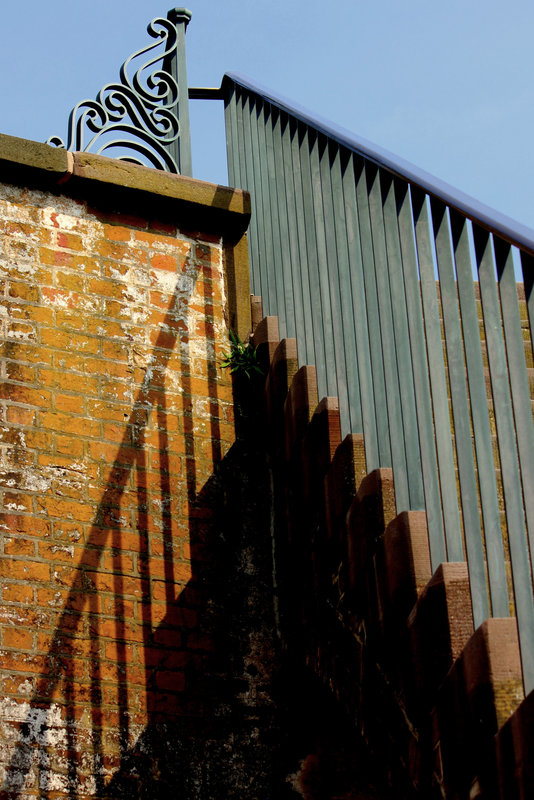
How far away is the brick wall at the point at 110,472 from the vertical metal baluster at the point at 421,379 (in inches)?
64.0

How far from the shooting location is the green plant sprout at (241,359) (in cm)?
455

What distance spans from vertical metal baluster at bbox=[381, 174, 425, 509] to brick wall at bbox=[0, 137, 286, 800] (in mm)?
1554

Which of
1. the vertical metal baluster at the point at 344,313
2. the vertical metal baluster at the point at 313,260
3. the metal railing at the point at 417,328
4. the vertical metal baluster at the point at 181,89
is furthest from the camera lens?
the vertical metal baluster at the point at 181,89

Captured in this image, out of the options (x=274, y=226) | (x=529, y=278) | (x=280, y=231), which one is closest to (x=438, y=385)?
(x=529, y=278)

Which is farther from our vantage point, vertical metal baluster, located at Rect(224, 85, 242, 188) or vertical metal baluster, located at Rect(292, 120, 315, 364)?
vertical metal baluster, located at Rect(224, 85, 242, 188)

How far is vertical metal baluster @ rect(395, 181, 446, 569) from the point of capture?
8.59 feet

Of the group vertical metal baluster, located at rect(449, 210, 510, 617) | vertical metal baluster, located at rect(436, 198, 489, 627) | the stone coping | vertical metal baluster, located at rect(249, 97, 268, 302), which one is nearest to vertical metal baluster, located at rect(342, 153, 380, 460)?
vertical metal baluster, located at rect(436, 198, 489, 627)

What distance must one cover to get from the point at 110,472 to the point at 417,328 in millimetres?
1725

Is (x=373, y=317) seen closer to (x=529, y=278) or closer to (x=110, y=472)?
(x=529, y=278)

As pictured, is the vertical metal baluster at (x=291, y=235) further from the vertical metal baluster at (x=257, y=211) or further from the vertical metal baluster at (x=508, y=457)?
the vertical metal baluster at (x=508, y=457)

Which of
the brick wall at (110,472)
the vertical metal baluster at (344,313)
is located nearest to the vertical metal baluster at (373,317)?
the vertical metal baluster at (344,313)

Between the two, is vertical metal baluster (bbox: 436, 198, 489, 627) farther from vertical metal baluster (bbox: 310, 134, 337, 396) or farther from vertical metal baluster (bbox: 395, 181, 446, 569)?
vertical metal baluster (bbox: 310, 134, 337, 396)

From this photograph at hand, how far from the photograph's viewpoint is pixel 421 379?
109 inches

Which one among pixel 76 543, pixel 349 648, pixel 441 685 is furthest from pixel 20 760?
pixel 441 685
